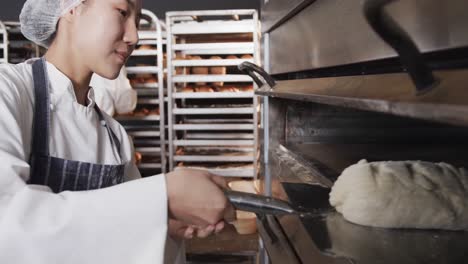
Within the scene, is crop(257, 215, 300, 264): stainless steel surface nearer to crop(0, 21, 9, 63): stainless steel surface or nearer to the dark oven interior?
A: the dark oven interior

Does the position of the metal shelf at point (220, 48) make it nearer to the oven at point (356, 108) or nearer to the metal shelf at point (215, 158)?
the metal shelf at point (215, 158)

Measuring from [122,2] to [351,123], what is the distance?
0.92 m

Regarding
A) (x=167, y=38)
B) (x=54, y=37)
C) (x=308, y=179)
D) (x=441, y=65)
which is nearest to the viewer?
(x=441, y=65)

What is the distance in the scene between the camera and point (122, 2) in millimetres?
1161

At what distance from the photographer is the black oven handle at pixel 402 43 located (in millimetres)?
442

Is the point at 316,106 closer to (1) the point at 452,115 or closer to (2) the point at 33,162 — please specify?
(2) the point at 33,162

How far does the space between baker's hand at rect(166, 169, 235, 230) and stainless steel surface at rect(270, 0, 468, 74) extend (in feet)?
1.22

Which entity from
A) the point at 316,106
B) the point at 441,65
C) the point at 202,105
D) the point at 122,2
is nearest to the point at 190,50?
the point at 202,105

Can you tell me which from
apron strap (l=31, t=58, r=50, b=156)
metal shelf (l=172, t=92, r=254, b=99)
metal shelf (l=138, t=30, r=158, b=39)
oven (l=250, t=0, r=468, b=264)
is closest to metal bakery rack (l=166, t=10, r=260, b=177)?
metal shelf (l=172, t=92, r=254, b=99)

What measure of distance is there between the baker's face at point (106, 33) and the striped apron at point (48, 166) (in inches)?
5.4

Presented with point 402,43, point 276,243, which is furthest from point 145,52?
point 402,43

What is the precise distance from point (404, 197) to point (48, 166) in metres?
0.84

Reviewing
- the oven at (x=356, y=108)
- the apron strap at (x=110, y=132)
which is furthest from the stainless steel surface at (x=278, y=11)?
the apron strap at (x=110, y=132)

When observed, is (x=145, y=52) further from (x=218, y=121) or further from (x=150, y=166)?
(x=150, y=166)
